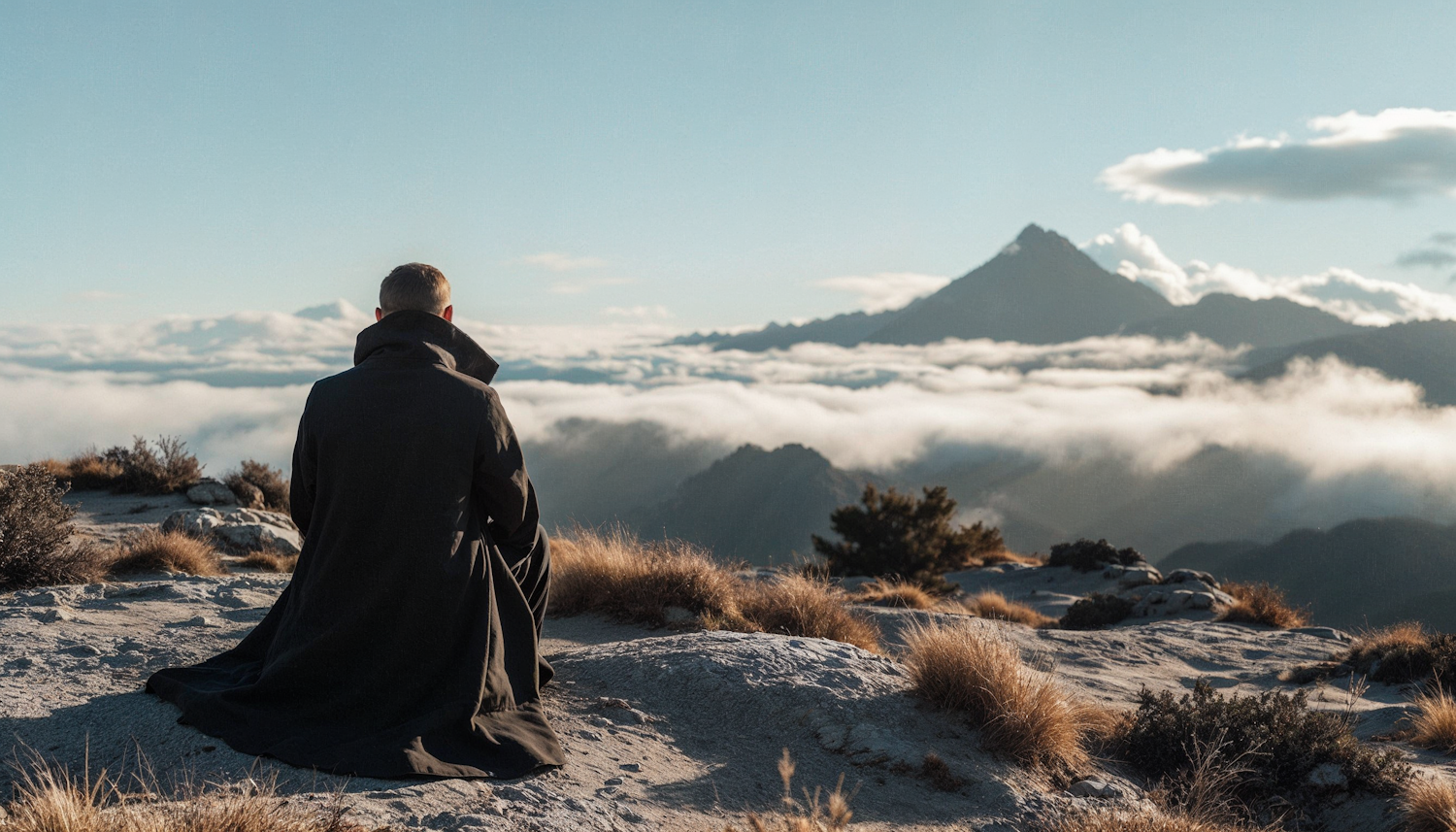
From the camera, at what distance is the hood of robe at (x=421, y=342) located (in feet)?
12.3

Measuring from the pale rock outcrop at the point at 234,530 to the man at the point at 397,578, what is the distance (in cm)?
828

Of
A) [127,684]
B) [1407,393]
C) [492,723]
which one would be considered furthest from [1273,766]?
[1407,393]

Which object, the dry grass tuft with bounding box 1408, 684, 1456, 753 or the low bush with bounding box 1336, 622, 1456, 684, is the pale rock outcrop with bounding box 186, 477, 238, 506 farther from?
the low bush with bounding box 1336, 622, 1456, 684

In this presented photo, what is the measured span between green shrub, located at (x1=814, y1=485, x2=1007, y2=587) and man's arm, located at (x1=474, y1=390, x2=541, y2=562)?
2545cm

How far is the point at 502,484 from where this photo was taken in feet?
12.7

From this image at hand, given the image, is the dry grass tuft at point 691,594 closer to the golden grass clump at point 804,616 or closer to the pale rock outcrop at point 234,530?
the golden grass clump at point 804,616

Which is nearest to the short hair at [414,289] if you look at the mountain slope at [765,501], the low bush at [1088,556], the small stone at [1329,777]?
the small stone at [1329,777]

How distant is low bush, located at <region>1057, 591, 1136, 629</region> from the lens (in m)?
16.4

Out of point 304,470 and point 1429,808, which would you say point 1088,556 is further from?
point 304,470

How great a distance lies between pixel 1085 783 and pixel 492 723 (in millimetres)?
3258

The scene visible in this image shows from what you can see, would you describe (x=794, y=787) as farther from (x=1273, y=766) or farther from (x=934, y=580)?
(x=934, y=580)

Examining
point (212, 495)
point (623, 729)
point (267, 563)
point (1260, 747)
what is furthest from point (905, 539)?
point (623, 729)

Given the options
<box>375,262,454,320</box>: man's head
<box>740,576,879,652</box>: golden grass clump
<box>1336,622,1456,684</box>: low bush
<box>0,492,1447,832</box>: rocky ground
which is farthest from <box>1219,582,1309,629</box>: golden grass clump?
<box>375,262,454,320</box>: man's head

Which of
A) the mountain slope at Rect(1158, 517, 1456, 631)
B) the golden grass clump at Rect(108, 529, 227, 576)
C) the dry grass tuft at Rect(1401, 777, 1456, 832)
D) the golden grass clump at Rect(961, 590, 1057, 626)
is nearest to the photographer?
the dry grass tuft at Rect(1401, 777, 1456, 832)
